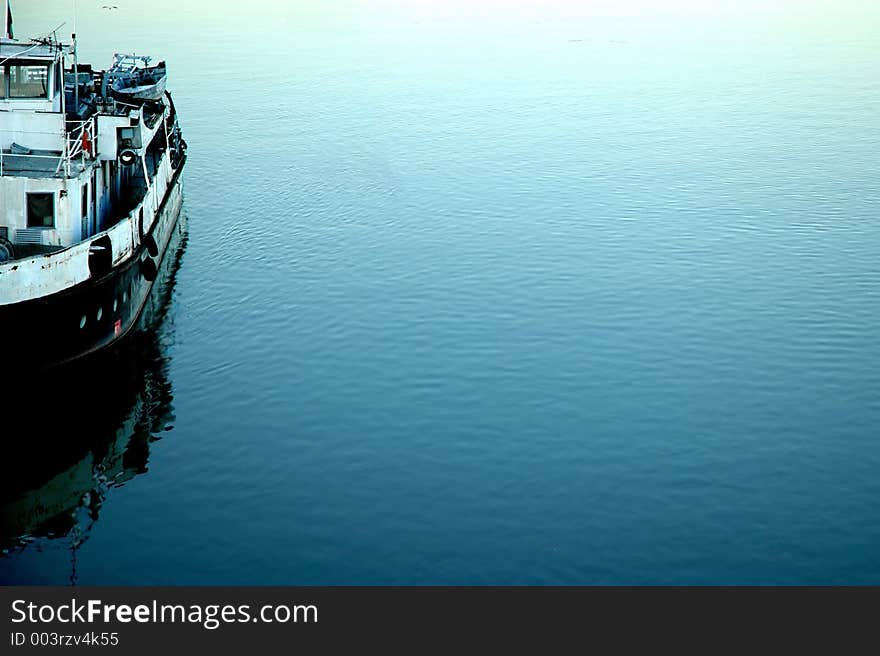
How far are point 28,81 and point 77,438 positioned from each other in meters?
15.0

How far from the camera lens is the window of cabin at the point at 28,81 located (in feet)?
147

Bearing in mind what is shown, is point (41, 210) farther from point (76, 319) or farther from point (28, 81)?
point (28, 81)

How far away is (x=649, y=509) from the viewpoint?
34719mm

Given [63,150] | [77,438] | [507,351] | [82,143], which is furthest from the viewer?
[507,351]

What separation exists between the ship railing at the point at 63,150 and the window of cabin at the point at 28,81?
1516 mm

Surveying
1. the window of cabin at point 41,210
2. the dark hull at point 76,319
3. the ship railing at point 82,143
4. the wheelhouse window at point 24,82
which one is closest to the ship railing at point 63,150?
the ship railing at point 82,143

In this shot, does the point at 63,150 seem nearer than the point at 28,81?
Yes

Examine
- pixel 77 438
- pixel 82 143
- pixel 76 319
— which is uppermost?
pixel 82 143

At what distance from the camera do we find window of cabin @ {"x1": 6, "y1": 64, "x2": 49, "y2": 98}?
147ft

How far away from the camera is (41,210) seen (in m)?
41.7

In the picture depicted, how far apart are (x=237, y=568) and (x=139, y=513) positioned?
451 cm

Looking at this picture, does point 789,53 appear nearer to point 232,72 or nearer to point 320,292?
point 232,72

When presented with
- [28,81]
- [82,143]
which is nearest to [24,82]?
[28,81]

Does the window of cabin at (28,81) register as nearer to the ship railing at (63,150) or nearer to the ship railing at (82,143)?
the ship railing at (63,150)
